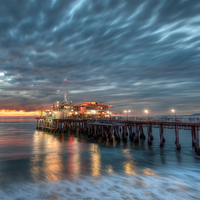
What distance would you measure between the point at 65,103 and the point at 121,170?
6518 centimetres

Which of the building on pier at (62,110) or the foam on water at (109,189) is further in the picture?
the building on pier at (62,110)

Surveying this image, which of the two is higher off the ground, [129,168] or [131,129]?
[131,129]

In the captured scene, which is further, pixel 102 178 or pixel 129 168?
pixel 129 168

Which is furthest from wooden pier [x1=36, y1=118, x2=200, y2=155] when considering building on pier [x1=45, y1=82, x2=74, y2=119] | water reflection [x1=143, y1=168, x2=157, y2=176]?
water reflection [x1=143, y1=168, x2=157, y2=176]

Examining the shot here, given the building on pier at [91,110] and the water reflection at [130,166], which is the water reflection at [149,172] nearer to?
the water reflection at [130,166]

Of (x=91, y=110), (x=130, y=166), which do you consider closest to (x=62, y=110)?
(x=91, y=110)

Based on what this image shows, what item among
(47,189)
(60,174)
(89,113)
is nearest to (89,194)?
(47,189)

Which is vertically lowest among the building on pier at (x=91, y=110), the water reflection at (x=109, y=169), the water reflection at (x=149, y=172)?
Answer: the water reflection at (x=149, y=172)

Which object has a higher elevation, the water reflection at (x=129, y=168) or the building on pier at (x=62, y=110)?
the building on pier at (x=62, y=110)

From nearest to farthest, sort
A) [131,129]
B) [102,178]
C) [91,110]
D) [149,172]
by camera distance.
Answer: [102,178], [149,172], [131,129], [91,110]

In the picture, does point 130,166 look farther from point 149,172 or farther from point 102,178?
point 102,178

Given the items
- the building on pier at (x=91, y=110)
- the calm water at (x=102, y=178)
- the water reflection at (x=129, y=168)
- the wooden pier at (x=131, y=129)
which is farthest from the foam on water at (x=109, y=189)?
the building on pier at (x=91, y=110)

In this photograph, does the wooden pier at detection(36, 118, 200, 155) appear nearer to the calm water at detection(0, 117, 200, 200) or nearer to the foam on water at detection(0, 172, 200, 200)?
the calm water at detection(0, 117, 200, 200)

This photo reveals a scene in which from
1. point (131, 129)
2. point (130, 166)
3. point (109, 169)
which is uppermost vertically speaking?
point (131, 129)
